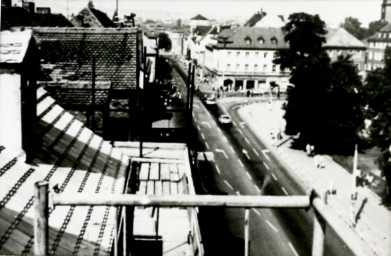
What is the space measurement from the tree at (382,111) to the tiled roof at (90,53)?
12328mm

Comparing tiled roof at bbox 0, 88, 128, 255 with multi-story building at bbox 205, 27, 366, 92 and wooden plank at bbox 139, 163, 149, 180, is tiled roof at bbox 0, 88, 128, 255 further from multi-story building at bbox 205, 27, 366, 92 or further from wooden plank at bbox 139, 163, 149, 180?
multi-story building at bbox 205, 27, 366, 92

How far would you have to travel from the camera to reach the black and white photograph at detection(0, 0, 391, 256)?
471cm

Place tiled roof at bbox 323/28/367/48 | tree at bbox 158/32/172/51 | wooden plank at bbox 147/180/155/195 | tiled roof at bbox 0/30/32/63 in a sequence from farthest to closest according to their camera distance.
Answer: tree at bbox 158/32/172/51
tiled roof at bbox 323/28/367/48
wooden plank at bbox 147/180/155/195
tiled roof at bbox 0/30/32/63

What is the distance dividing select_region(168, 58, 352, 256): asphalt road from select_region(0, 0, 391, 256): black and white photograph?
0.11m

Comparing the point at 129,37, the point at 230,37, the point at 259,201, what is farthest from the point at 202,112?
the point at 259,201

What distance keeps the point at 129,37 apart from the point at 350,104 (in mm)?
18361

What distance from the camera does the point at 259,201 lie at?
2863 millimetres

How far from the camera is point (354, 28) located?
123875 millimetres

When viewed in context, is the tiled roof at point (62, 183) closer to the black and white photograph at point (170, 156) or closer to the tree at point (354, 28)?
the black and white photograph at point (170, 156)

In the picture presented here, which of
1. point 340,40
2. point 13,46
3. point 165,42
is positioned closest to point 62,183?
point 13,46

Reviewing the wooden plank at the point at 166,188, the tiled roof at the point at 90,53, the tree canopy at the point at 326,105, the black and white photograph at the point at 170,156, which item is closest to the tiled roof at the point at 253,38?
the black and white photograph at the point at 170,156

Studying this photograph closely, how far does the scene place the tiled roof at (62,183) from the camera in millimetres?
5109

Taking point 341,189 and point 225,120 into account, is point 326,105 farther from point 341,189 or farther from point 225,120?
point 225,120

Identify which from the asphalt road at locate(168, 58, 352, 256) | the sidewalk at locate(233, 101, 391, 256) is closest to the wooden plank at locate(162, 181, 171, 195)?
the sidewalk at locate(233, 101, 391, 256)
